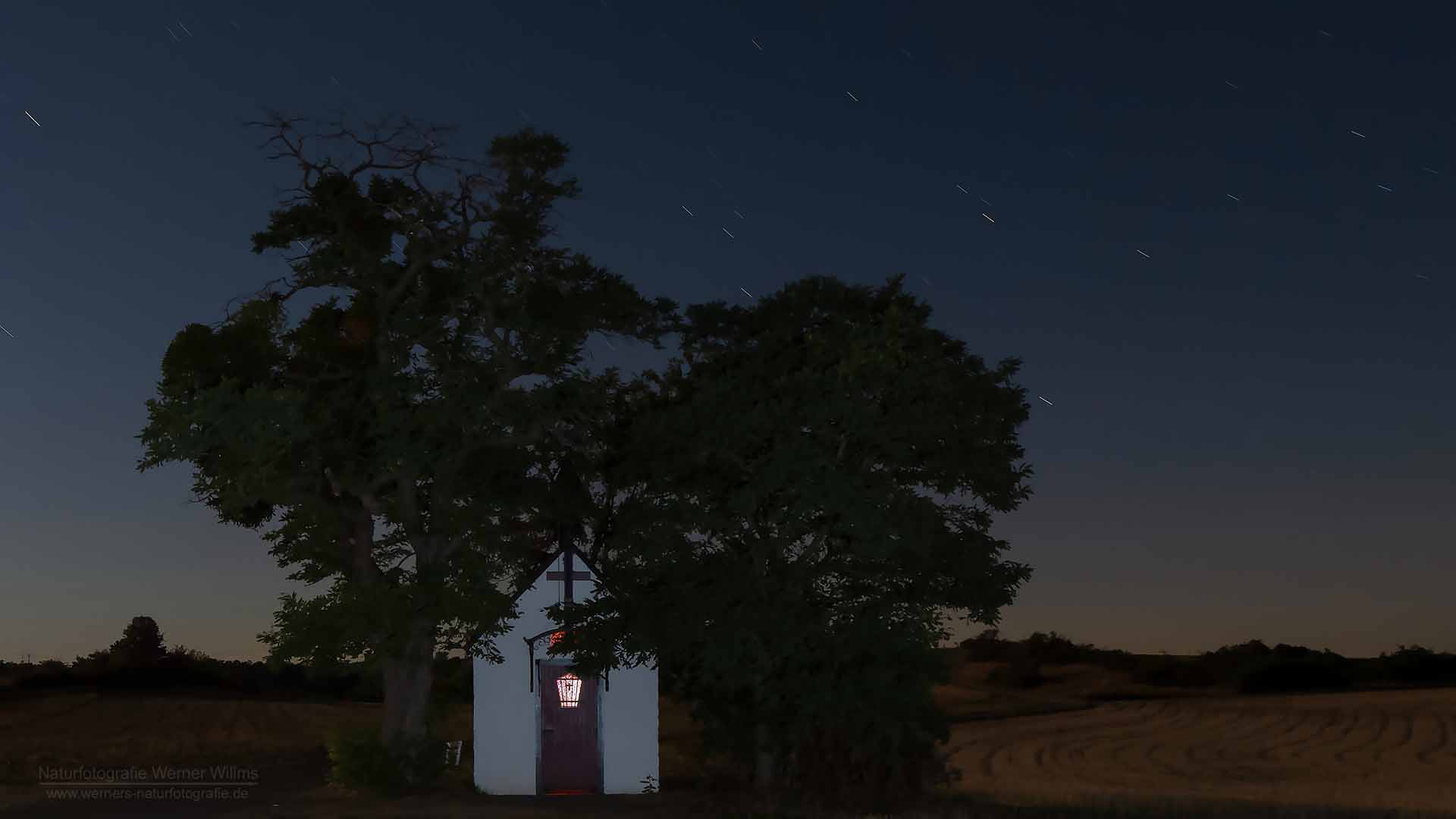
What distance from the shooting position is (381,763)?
2286cm

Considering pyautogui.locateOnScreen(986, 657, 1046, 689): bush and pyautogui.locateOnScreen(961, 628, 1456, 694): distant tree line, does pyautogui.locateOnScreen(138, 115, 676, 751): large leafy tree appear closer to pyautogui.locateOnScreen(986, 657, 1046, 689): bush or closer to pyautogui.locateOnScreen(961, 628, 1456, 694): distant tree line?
pyautogui.locateOnScreen(961, 628, 1456, 694): distant tree line

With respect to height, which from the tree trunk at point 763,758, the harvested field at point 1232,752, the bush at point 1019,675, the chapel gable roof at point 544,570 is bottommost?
the harvested field at point 1232,752

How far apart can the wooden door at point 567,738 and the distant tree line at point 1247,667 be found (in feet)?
131

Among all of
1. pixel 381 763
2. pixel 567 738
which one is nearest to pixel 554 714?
pixel 567 738

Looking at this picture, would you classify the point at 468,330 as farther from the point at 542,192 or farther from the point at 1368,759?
the point at 1368,759

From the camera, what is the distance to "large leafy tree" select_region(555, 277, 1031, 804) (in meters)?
21.6

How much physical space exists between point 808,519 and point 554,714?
6994mm

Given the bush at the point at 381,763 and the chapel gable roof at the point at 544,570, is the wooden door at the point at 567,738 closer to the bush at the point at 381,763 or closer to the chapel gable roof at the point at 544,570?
the chapel gable roof at the point at 544,570

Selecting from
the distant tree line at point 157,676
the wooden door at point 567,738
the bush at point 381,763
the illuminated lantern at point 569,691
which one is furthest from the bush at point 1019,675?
the bush at point 381,763

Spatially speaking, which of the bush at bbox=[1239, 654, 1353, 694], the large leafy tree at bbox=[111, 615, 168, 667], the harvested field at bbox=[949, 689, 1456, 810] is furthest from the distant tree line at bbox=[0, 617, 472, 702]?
the bush at bbox=[1239, 654, 1353, 694]

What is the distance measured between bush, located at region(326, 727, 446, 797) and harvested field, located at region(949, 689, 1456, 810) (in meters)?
10.5

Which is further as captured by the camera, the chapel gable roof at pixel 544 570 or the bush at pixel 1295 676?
the bush at pixel 1295 676

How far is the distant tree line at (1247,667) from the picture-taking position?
7056cm

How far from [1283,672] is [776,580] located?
59.7 metres
